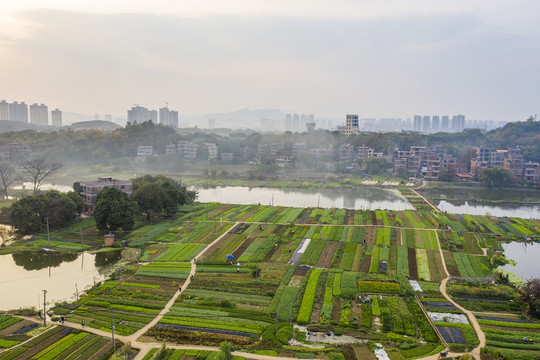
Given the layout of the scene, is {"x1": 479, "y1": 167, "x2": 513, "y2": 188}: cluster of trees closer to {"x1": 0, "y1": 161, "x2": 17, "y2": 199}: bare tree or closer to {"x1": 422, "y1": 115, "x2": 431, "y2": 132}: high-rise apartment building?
{"x1": 0, "y1": 161, "x2": 17, "y2": 199}: bare tree

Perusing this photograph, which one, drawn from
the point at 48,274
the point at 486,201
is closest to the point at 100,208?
the point at 48,274

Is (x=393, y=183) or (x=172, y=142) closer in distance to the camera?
(x=393, y=183)

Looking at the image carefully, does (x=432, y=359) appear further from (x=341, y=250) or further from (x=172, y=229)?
(x=172, y=229)

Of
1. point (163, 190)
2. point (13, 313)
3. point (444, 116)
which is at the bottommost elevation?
point (13, 313)

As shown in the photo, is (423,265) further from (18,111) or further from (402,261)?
(18,111)

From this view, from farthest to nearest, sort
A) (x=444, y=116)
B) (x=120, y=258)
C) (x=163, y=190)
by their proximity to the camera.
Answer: (x=444, y=116)
(x=163, y=190)
(x=120, y=258)

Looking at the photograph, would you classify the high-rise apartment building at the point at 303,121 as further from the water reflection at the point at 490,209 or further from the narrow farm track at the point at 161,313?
the narrow farm track at the point at 161,313

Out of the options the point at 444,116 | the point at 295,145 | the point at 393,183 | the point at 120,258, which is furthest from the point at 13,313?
the point at 444,116
